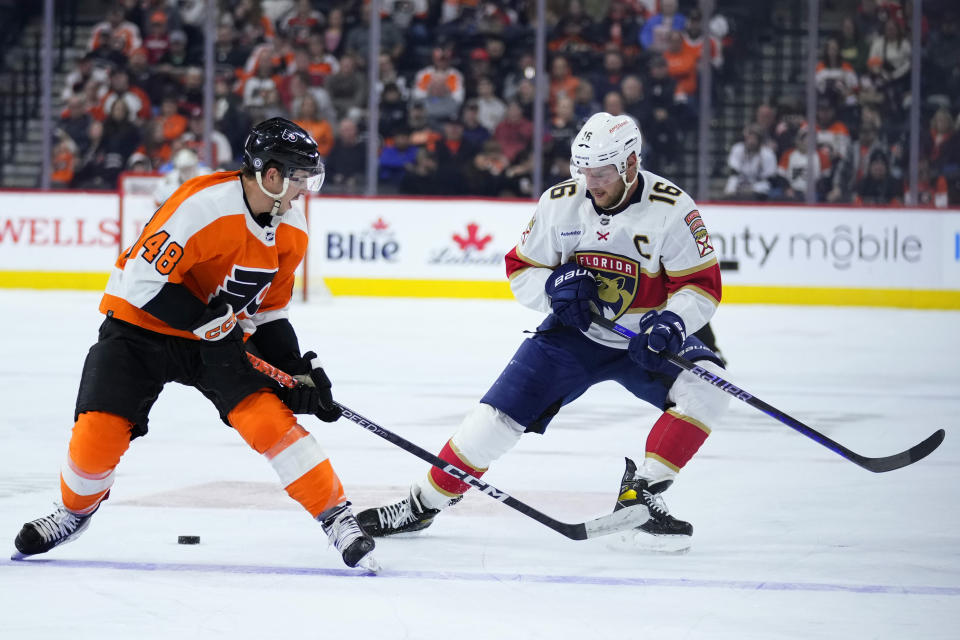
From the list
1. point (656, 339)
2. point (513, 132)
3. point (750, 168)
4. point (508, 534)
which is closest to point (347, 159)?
point (513, 132)

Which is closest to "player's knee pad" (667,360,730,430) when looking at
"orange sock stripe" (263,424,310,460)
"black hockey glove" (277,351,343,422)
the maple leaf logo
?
"black hockey glove" (277,351,343,422)

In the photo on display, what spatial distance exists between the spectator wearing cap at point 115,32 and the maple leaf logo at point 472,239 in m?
3.29

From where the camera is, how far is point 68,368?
687 cm

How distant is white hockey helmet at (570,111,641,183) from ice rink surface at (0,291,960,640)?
→ 0.92m

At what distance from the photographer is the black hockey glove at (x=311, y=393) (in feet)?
10.5

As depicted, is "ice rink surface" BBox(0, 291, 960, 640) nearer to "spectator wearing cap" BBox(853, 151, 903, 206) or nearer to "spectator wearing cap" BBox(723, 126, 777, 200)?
"spectator wearing cap" BBox(853, 151, 903, 206)

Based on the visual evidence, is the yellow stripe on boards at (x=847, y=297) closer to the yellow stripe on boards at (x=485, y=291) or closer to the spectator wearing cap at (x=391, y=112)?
the yellow stripe on boards at (x=485, y=291)

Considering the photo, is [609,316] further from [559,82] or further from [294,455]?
[559,82]

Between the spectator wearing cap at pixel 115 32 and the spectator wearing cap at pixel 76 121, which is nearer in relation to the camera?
the spectator wearing cap at pixel 76 121

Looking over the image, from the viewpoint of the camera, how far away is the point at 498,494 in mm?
3373

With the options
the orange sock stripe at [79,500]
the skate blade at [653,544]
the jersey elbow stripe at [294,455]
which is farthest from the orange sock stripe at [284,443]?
the skate blade at [653,544]

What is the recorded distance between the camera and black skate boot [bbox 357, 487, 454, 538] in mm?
3564

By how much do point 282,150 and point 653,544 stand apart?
1.28 metres

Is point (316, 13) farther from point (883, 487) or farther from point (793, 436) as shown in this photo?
point (883, 487)
